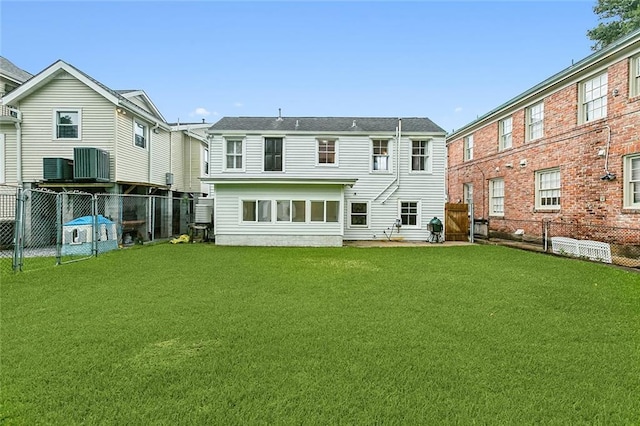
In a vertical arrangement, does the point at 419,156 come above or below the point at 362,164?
above

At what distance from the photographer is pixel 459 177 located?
68.0 feet

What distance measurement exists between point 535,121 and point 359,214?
26.7ft

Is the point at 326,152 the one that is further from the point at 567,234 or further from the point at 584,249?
the point at 584,249

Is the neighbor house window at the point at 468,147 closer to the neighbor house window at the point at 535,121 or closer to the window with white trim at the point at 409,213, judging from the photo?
the neighbor house window at the point at 535,121

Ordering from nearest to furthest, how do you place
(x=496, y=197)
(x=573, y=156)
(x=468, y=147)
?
1. (x=573, y=156)
2. (x=496, y=197)
3. (x=468, y=147)

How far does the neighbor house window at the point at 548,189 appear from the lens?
1286cm

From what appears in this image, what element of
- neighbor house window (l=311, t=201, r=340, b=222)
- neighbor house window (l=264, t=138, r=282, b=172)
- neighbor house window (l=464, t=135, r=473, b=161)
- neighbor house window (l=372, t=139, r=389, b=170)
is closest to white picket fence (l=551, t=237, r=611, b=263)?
neighbor house window (l=372, t=139, r=389, b=170)

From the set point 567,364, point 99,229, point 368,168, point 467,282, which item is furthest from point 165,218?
point 567,364

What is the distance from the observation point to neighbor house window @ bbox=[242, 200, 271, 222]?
13891 mm

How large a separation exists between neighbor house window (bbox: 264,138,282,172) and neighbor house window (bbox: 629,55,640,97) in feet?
40.2

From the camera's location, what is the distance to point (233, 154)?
15.9m

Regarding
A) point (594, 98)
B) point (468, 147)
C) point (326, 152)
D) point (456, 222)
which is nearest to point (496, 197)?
point (456, 222)

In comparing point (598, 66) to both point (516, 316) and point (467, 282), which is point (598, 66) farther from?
point (516, 316)

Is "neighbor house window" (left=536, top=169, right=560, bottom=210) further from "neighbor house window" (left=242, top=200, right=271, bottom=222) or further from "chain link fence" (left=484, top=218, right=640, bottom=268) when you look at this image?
"neighbor house window" (left=242, top=200, right=271, bottom=222)
